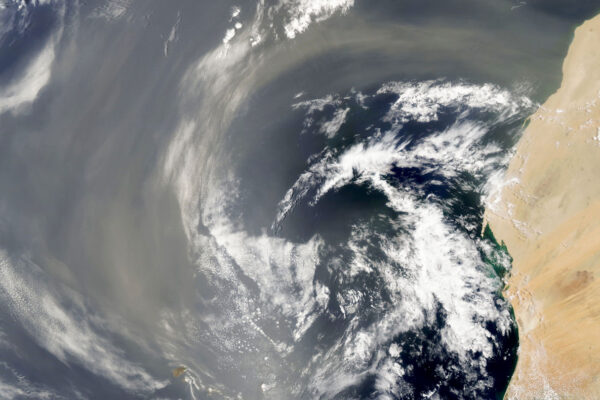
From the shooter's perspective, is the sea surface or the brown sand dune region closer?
the brown sand dune region

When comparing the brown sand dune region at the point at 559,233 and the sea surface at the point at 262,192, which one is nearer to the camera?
the brown sand dune region at the point at 559,233

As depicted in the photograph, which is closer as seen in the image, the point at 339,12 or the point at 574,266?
the point at 574,266

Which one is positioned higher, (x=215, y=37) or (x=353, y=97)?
(x=215, y=37)

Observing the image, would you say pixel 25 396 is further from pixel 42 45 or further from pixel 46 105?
pixel 42 45

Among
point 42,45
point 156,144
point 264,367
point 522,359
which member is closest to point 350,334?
point 264,367
